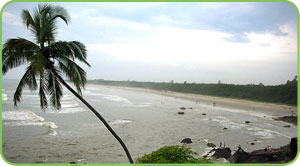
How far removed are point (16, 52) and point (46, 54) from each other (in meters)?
0.74

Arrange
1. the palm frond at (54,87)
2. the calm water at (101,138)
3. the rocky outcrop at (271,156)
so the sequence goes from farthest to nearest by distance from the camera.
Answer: the calm water at (101,138) → the rocky outcrop at (271,156) → the palm frond at (54,87)

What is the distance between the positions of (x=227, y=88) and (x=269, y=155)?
5058 cm

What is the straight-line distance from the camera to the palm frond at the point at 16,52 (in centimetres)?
560

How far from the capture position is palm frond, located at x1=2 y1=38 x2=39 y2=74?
5.60 meters

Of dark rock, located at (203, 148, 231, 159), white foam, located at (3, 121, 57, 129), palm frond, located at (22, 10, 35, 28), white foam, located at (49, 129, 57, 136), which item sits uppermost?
palm frond, located at (22, 10, 35, 28)

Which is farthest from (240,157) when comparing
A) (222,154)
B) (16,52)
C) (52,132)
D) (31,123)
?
(31,123)

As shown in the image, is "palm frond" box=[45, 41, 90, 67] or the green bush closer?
the green bush

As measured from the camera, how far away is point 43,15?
609 cm

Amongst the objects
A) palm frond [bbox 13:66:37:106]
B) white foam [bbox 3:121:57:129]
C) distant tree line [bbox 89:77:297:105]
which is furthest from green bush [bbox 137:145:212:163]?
distant tree line [bbox 89:77:297:105]

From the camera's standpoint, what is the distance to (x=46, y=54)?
239 inches

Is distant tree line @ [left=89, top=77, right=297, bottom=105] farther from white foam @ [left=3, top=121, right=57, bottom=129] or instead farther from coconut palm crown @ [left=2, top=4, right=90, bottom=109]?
coconut palm crown @ [left=2, top=4, right=90, bottom=109]

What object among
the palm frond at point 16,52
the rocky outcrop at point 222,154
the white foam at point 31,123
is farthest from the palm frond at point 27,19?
the white foam at point 31,123

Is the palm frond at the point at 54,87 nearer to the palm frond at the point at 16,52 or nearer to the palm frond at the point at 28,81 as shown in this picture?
the palm frond at the point at 28,81

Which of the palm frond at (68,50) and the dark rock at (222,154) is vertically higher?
the palm frond at (68,50)
